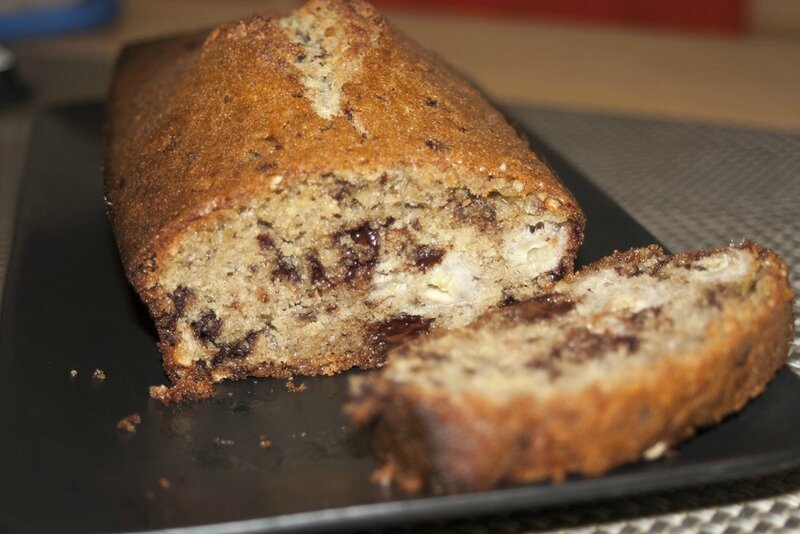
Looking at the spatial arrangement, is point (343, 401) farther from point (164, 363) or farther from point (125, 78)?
point (125, 78)

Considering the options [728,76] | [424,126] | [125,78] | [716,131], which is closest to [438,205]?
[424,126]

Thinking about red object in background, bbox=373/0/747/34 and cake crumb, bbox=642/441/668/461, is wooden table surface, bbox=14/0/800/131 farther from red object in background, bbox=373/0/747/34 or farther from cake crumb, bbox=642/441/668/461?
cake crumb, bbox=642/441/668/461

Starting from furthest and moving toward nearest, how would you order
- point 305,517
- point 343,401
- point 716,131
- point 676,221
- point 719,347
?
1. point 716,131
2. point 676,221
3. point 343,401
4. point 719,347
5. point 305,517

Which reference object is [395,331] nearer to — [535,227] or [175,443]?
[535,227]

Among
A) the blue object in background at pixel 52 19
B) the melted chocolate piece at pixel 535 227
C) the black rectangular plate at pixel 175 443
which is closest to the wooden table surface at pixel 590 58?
the blue object in background at pixel 52 19

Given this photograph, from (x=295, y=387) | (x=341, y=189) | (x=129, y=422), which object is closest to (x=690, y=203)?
(x=341, y=189)

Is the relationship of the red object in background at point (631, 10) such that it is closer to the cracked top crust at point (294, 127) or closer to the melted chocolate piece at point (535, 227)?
the cracked top crust at point (294, 127)

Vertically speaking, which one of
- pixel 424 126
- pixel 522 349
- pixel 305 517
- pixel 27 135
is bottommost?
pixel 27 135

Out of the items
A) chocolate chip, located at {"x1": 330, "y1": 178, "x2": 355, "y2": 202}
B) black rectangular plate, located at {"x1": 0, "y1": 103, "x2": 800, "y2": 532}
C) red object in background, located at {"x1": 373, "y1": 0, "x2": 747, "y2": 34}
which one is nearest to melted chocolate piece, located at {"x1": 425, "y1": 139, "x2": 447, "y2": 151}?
chocolate chip, located at {"x1": 330, "y1": 178, "x2": 355, "y2": 202}
